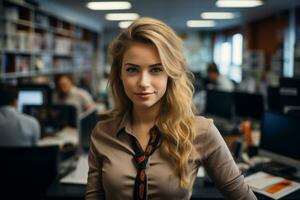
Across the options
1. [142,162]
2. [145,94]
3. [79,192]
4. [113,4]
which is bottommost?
[79,192]

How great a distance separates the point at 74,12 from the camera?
8320 mm

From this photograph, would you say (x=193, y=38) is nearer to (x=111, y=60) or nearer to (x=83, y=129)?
(x=83, y=129)

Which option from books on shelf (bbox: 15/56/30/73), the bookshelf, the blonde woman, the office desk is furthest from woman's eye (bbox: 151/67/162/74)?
books on shelf (bbox: 15/56/30/73)

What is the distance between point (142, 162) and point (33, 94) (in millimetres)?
2893

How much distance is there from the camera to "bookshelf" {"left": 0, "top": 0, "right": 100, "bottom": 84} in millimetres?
5020

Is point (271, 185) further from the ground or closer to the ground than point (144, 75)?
closer to the ground

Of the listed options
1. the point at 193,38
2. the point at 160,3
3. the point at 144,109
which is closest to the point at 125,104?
the point at 144,109

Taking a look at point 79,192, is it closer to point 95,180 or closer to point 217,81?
point 95,180

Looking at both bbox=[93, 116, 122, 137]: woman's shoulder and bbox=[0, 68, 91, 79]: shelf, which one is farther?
bbox=[0, 68, 91, 79]: shelf

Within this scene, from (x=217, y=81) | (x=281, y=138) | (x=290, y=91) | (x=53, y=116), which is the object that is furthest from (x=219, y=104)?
(x=217, y=81)

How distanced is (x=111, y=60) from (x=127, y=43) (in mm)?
105

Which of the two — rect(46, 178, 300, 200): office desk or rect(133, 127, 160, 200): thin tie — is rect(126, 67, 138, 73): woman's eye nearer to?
rect(133, 127, 160, 200): thin tie

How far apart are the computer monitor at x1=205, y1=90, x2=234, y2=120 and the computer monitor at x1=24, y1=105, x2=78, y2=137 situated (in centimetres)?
145

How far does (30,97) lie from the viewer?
12.7 ft
